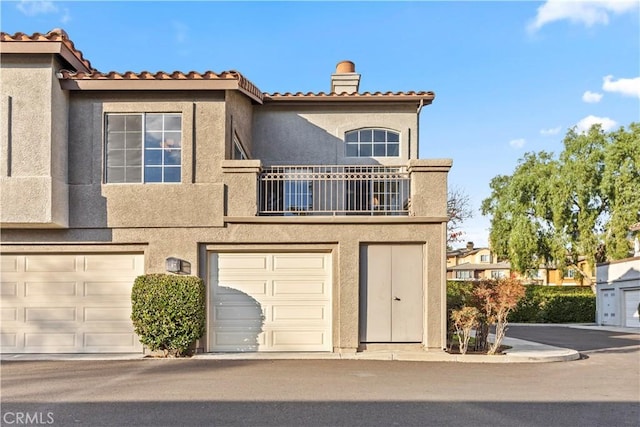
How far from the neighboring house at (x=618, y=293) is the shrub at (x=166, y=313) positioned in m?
21.5

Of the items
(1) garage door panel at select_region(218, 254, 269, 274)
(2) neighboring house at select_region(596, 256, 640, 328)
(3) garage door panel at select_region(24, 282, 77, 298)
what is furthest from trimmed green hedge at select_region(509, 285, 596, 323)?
(3) garage door panel at select_region(24, 282, 77, 298)

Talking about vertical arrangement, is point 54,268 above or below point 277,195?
below

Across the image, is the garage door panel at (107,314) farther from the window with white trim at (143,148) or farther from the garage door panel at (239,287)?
the window with white trim at (143,148)

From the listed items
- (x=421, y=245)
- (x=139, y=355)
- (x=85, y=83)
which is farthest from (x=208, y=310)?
(x=85, y=83)

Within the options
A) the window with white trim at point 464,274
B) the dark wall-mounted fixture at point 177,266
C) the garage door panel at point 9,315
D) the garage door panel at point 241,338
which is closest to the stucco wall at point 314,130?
the dark wall-mounted fixture at point 177,266

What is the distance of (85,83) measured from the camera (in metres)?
11.4

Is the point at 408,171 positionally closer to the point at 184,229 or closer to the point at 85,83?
the point at 184,229

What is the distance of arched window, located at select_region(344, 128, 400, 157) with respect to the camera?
14.7m

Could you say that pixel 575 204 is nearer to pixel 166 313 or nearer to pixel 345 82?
pixel 345 82

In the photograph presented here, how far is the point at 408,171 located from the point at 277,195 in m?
3.24

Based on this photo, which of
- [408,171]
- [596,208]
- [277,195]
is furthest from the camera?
[596,208]

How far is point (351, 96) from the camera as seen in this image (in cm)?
1418

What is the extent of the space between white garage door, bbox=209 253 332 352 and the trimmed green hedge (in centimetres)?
2000

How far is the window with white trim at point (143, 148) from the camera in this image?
11.7 m
